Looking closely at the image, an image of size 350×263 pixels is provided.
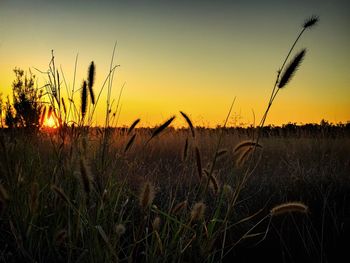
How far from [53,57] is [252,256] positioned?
5.81 feet

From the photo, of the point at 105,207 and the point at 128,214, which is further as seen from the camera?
the point at 128,214

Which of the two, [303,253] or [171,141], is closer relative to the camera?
[303,253]

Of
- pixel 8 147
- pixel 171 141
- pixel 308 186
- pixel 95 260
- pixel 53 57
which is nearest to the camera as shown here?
pixel 95 260

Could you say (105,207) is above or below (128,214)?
above

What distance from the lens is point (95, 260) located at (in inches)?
62.7

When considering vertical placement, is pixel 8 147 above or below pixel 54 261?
above

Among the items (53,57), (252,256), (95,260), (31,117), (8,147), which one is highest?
(53,57)

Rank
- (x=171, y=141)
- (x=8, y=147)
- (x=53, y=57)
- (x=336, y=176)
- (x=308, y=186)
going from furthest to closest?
(x=171, y=141) < (x=336, y=176) < (x=308, y=186) < (x=8, y=147) < (x=53, y=57)

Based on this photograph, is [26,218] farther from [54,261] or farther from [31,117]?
[31,117]

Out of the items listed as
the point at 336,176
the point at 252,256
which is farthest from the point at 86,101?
the point at 336,176

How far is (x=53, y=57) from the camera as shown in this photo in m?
2.22

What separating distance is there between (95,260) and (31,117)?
135 cm

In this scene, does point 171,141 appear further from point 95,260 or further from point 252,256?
point 95,260

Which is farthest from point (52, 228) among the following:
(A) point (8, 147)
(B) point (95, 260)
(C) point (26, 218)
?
(A) point (8, 147)
